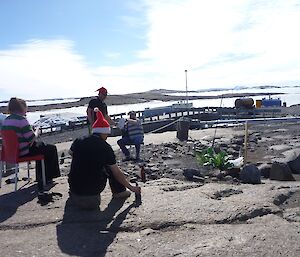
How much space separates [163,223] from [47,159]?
9.14ft

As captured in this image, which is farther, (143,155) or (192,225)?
(143,155)

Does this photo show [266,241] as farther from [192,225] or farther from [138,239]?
[138,239]

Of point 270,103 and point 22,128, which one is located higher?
point 22,128

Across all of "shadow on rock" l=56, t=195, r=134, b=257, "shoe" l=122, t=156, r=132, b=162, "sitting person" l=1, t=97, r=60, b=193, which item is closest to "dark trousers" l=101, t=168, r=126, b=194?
"shadow on rock" l=56, t=195, r=134, b=257

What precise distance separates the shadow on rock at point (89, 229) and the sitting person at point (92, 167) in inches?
8.2

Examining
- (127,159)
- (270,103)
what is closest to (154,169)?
(127,159)

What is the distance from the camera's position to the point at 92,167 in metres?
6.25

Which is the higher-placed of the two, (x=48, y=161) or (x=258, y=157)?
(x=48, y=161)

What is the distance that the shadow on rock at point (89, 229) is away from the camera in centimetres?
510

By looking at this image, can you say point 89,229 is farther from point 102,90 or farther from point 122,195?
point 102,90

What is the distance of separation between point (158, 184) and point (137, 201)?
1425 millimetres

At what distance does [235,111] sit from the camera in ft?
118

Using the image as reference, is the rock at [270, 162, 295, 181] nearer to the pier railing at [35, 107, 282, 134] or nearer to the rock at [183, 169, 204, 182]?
the rock at [183, 169, 204, 182]

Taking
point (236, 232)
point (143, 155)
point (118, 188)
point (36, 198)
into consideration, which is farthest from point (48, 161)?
point (143, 155)
